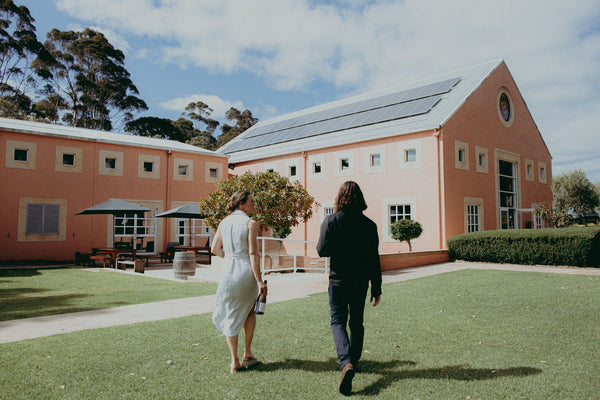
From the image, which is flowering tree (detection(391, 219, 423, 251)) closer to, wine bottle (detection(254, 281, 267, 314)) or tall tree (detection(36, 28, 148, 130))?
wine bottle (detection(254, 281, 267, 314))

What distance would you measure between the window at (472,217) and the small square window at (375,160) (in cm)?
429

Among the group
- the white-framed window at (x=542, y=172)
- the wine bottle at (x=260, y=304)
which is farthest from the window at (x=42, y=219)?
the white-framed window at (x=542, y=172)

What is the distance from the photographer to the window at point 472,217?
17422mm

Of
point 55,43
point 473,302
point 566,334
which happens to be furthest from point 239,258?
point 55,43

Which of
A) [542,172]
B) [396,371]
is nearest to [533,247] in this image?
[396,371]

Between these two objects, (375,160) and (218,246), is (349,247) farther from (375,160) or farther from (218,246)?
(375,160)

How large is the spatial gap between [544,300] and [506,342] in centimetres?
324

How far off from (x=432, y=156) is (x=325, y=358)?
13.7 m

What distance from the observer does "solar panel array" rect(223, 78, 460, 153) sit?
19359 millimetres

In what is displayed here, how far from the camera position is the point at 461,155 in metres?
17.5

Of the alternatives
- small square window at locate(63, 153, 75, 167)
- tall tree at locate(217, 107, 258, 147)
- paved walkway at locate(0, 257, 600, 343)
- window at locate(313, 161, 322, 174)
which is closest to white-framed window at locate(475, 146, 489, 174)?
window at locate(313, 161, 322, 174)

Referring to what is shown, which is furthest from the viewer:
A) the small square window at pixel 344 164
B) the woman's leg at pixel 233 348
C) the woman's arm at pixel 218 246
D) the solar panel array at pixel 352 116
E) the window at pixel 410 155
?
the small square window at pixel 344 164

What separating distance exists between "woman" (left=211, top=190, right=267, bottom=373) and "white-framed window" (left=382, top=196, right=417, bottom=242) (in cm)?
1396

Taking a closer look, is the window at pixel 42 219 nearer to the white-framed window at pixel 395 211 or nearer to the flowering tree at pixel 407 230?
the white-framed window at pixel 395 211
